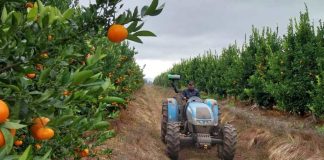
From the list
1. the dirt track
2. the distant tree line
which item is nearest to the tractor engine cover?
the dirt track

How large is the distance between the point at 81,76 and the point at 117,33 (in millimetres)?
254

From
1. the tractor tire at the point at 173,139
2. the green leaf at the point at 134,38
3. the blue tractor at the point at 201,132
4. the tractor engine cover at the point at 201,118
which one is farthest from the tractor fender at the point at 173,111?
the green leaf at the point at 134,38

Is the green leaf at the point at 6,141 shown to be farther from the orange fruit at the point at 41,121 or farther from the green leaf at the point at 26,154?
the orange fruit at the point at 41,121

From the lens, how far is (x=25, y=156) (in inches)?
54.8

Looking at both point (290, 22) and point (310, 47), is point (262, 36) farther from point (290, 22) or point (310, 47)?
point (310, 47)

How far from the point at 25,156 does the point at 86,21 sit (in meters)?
0.75

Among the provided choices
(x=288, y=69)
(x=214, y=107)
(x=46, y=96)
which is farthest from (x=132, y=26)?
(x=288, y=69)

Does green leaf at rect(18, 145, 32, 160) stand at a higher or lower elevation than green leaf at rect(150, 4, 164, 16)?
lower

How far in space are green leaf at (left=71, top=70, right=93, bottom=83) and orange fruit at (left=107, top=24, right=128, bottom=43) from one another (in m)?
0.22

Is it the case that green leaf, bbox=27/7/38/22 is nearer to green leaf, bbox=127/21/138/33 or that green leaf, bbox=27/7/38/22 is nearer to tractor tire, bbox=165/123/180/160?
green leaf, bbox=127/21/138/33

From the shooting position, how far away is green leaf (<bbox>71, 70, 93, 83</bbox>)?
1.68 metres

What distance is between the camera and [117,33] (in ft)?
5.89

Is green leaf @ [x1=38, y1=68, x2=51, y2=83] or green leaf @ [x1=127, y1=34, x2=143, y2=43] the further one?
green leaf @ [x1=127, y1=34, x2=143, y2=43]

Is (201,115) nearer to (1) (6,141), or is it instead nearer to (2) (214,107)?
(2) (214,107)
